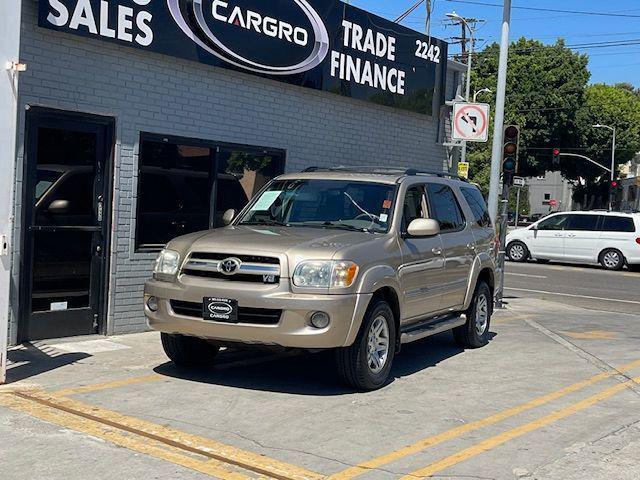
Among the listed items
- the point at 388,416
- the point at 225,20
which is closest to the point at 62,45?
the point at 225,20

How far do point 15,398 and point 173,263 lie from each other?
1.70m

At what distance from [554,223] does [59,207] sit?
1944cm

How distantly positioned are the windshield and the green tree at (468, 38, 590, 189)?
4624 centimetres

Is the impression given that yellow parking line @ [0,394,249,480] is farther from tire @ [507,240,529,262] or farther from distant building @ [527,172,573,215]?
distant building @ [527,172,573,215]

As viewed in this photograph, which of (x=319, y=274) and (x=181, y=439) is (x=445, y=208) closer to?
(x=319, y=274)

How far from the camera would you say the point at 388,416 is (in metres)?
6.40

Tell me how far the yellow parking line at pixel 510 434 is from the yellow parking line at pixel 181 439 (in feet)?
2.47

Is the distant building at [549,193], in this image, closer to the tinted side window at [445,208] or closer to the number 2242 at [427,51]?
the number 2242 at [427,51]

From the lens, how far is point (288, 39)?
11484 millimetres

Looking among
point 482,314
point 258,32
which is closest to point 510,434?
point 482,314

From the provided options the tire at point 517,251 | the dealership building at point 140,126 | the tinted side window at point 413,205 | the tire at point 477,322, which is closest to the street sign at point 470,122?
the dealership building at point 140,126

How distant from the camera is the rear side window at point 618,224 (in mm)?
24016

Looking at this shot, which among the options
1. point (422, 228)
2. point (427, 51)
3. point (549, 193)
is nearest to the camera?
A: point (422, 228)

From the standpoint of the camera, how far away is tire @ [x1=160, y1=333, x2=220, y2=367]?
7598 mm
